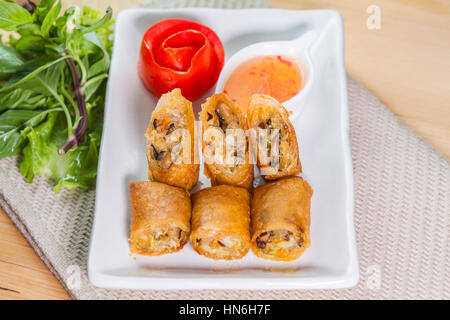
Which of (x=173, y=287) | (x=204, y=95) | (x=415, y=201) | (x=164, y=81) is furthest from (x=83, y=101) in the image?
(x=415, y=201)

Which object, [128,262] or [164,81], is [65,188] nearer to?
[128,262]

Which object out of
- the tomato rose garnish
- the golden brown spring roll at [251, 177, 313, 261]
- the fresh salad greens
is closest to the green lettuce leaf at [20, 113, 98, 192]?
the fresh salad greens

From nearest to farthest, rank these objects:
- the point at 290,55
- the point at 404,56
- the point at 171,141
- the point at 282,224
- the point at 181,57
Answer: the point at 282,224 < the point at 171,141 < the point at 181,57 < the point at 290,55 < the point at 404,56

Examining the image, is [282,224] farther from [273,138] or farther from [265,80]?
[265,80]

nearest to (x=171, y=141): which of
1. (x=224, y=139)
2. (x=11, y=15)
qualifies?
(x=224, y=139)

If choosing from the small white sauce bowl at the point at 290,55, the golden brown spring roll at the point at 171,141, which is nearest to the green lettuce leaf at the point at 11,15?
the golden brown spring roll at the point at 171,141

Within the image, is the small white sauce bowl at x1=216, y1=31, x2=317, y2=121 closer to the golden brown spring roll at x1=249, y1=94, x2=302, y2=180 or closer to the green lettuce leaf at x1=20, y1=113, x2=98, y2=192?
the golden brown spring roll at x1=249, y1=94, x2=302, y2=180
